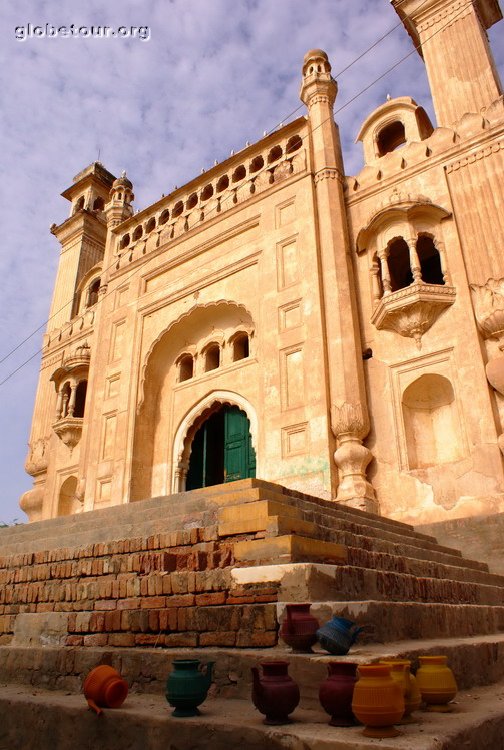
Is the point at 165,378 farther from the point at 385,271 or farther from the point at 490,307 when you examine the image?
the point at 490,307

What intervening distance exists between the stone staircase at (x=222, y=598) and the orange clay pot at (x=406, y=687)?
248 mm

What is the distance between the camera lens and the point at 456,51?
1330 cm

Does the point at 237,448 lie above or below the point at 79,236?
below

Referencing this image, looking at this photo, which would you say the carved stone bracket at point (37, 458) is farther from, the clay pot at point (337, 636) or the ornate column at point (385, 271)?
the clay pot at point (337, 636)

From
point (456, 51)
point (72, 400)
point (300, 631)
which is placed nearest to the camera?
point (300, 631)

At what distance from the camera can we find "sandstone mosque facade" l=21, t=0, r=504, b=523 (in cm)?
984

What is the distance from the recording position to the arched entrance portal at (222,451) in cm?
1247

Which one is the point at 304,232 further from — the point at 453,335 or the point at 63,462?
the point at 63,462

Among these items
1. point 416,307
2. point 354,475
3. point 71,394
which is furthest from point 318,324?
point 71,394

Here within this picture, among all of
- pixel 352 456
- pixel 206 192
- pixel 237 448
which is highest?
pixel 206 192

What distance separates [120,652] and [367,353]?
8036mm

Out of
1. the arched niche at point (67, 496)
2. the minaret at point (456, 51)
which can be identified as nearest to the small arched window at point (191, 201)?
the minaret at point (456, 51)

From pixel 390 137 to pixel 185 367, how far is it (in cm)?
763

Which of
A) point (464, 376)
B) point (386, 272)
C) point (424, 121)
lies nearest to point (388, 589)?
point (464, 376)
